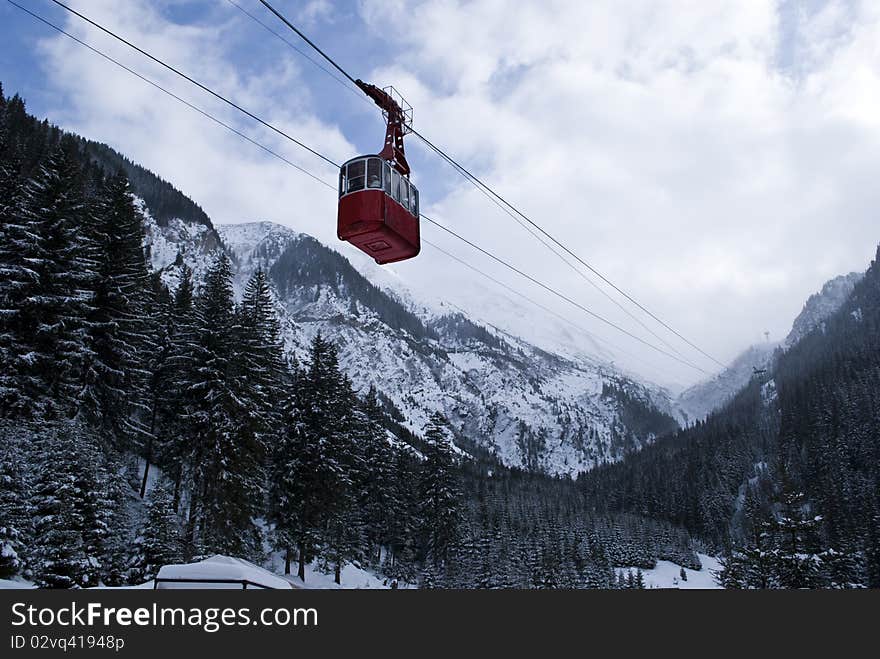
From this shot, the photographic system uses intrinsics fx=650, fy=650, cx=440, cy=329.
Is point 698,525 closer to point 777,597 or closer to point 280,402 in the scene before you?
point 280,402

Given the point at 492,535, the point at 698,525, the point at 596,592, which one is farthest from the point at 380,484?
the point at 698,525

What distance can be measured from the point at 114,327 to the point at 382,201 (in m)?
23.7

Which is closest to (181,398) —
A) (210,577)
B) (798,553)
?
(210,577)

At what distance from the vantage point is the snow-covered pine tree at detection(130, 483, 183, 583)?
31.3 metres

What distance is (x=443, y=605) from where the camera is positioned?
1144 cm

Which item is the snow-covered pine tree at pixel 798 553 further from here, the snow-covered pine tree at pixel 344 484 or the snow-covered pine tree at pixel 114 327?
the snow-covered pine tree at pixel 114 327

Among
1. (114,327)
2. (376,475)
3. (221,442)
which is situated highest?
(114,327)

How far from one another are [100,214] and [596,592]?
128 feet

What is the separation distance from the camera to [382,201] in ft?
63.8

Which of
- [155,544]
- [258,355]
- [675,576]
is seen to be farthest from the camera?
[675,576]

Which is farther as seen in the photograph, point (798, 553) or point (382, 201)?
point (798, 553)

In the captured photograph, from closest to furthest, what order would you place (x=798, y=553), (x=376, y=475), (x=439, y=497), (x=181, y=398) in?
1. (x=798, y=553)
2. (x=181, y=398)
3. (x=439, y=497)
4. (x=376, y=475)

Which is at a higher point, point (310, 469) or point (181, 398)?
point (181, 398)

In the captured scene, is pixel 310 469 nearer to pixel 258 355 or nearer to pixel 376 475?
pixel 258 355
